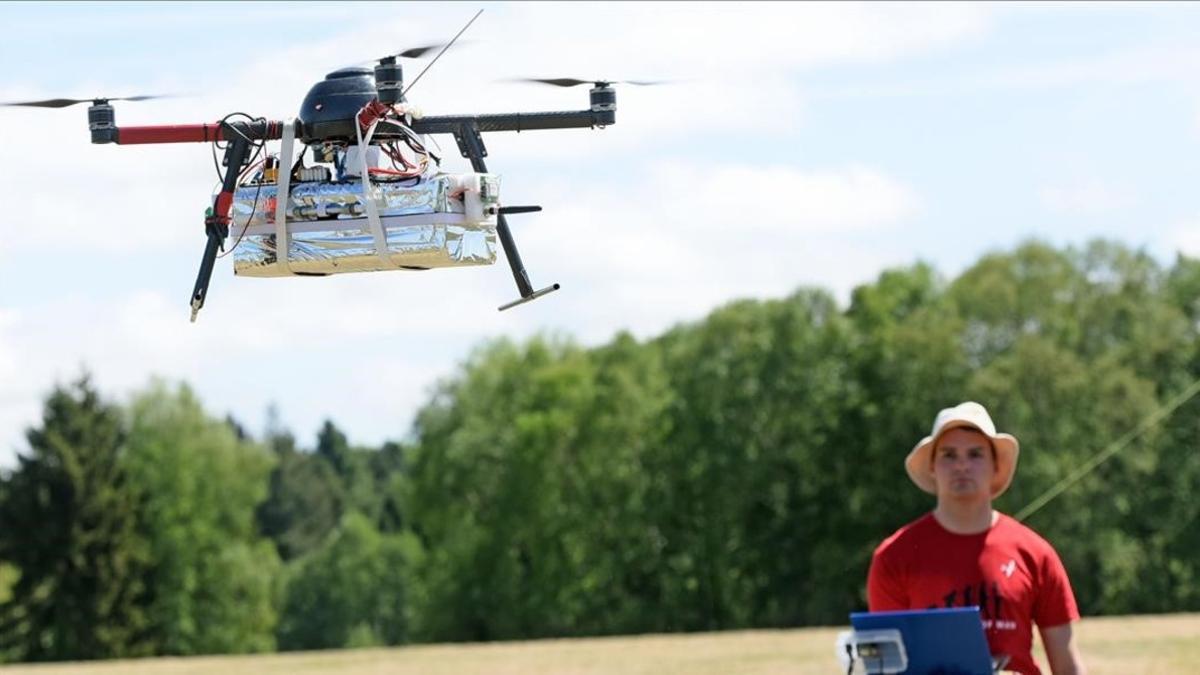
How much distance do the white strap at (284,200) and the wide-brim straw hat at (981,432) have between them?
275 cm

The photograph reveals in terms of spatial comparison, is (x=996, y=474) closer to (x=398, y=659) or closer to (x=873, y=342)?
(x=398, y=659)

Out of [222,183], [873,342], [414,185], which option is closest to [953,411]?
[414,185]

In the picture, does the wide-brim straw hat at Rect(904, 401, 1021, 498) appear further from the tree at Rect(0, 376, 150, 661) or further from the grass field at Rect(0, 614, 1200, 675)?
the tree at Rect(0, 376, 150, 661)

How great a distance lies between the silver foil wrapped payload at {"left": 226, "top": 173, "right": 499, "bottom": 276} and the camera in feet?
32.5

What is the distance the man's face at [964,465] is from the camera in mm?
8891

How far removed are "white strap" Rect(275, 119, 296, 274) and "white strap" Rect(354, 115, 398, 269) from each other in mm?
321

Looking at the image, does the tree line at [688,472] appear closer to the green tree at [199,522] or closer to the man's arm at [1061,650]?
the green tree at [199,522]

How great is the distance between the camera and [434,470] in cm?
9550

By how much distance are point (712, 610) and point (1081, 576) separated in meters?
16.0

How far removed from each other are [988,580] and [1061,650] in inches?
15.6

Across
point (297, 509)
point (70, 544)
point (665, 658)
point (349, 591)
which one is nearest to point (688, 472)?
point (70, 544)

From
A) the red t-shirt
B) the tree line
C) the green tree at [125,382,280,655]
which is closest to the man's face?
the red t-shirt

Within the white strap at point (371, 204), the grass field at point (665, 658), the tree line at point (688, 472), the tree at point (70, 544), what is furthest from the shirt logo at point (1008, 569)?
the tree at point (70, 544)

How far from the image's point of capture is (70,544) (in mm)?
83875
